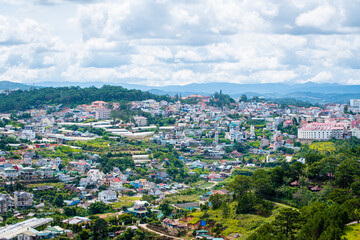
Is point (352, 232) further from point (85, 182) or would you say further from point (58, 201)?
point (85, 182)

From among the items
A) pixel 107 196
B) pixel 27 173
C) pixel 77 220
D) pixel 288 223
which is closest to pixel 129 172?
pixel 107 196

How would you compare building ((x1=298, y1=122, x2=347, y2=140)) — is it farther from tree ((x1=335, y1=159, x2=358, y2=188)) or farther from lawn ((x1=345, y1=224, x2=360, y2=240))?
lawn ((x1=345, y1=224, x2=360, y2=240))

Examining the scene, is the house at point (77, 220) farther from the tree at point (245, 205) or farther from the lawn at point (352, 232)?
the lawn at point (352, 232)

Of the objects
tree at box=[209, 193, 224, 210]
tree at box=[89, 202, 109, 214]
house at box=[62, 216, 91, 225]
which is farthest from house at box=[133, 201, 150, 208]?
tree at box=[209, 193, 224, 210]

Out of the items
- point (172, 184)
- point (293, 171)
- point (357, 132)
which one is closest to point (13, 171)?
point (172, 184)

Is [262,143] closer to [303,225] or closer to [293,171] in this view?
[293,171]

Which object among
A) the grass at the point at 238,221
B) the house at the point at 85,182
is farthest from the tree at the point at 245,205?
the house at the point at 85,182
